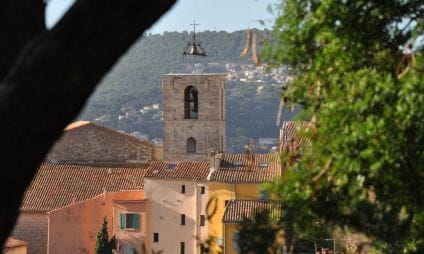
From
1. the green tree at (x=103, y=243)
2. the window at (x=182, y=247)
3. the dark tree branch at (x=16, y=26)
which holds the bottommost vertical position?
the window at (x=182, y=247)

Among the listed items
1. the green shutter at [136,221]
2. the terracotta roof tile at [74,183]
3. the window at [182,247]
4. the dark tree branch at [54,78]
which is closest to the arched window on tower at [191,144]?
the terracotta roof tile at [74,183]

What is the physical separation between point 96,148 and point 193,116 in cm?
549

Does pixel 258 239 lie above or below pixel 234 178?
above

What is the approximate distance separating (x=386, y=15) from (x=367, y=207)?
1.61m

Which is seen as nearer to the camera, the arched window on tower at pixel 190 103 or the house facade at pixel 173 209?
the house facade at pixel 173 209

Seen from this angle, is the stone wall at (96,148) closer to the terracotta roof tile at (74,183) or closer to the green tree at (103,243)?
the terracotta roof tile at (74,183)

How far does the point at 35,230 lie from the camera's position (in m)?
53.5

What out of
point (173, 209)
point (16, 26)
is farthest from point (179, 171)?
point (16, 26)

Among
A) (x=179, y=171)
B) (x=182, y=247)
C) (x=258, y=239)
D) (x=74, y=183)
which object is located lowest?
(x=182, y=247)

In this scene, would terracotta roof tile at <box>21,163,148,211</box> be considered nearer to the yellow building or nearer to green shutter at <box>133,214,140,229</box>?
green shutter at <box>133,214,140,229</box>

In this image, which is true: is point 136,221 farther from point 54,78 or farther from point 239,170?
point 54,78

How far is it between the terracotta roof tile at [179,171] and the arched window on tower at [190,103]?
9.71 meters

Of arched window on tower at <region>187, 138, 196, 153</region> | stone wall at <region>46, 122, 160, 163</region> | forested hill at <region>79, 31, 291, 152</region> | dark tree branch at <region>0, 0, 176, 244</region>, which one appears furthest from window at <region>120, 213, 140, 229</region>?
forested hill at <region>79, 31, 291, 152</region>

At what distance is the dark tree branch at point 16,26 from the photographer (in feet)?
15.6
